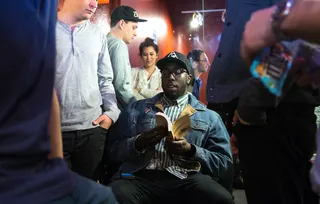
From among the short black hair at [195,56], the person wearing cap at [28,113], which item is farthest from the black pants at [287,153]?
the short black hair at [195,56]

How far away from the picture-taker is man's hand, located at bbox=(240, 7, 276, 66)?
0.56 metres

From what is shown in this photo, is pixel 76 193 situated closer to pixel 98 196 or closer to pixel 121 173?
pixel 98 196

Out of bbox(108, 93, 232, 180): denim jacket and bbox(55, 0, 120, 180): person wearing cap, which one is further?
bbox(108, 93, 232, 180): denim jacket

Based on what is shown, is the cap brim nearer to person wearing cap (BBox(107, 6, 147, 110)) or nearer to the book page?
person wearing cap (BBox(107, 6, 147, 110))

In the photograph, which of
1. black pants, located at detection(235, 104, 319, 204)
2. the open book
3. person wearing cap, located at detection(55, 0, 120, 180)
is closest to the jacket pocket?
the open book

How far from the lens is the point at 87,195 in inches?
24.0

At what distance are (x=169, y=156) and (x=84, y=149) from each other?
1.72ft

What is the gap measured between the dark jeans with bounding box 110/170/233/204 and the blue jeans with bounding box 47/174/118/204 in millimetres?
1537

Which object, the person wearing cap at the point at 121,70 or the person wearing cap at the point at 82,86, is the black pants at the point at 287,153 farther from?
the person wearing cap at the point at 121,70

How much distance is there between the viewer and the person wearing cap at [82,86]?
1842mm

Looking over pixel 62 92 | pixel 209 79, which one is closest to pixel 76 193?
pixel 209 79

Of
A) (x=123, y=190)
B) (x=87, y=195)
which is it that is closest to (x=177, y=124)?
(x=123, y=190)

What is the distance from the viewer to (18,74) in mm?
562

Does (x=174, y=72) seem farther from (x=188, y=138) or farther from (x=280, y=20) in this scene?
(x=280, y=20)
